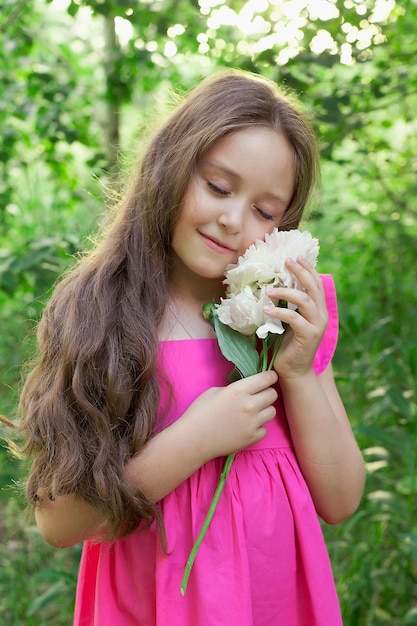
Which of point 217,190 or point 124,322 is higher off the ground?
point 217,190

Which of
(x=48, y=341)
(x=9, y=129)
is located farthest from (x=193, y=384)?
(x=9, y=129)

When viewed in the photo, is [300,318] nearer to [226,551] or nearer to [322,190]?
[226,551]

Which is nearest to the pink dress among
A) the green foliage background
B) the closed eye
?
the closed eye

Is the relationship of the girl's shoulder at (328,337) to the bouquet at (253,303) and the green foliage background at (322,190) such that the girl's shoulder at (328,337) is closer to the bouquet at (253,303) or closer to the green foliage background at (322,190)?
the bouquet at (253,303)

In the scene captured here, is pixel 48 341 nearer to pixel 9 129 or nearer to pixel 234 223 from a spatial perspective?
pixel 234 223

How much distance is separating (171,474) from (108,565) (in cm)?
24

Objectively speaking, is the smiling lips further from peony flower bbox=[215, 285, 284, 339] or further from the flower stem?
the flower stem

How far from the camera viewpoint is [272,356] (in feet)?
3.95

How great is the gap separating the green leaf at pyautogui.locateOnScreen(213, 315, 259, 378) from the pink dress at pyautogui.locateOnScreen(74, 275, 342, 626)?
3.7 inches

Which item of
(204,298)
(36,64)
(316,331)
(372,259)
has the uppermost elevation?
(316,331)

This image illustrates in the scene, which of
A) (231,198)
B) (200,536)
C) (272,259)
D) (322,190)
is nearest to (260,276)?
(272,259)

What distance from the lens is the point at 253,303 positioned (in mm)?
1113

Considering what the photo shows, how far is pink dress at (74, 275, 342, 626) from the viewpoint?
44.7 inches

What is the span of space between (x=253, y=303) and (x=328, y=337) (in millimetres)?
287
